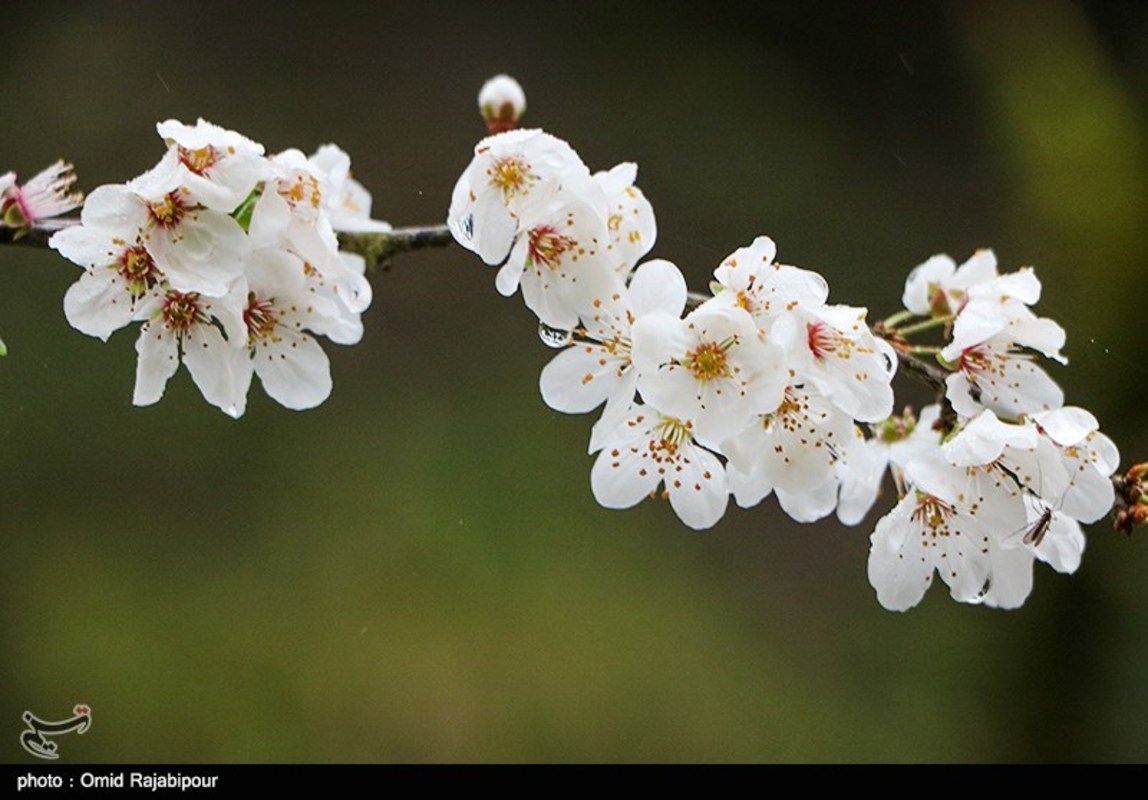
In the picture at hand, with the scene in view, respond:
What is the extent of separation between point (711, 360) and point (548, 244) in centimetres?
17

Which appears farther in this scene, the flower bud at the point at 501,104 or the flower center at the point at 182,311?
the flower bud at the point at 501,104

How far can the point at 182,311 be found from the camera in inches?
33.2

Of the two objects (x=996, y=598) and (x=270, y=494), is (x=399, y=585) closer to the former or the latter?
(x=270, y=494)

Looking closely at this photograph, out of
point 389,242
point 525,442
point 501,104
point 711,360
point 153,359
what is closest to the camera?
point 711,360

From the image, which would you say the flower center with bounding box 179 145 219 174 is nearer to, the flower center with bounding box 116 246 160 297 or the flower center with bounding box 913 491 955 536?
the flower center with bounding box 116 246 160 297

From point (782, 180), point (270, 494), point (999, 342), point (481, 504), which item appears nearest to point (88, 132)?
point (270, 494)

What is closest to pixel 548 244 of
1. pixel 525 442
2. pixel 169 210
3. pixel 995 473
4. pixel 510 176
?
pixel 510 176

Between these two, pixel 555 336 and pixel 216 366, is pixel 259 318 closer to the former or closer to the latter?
pixel 216 366

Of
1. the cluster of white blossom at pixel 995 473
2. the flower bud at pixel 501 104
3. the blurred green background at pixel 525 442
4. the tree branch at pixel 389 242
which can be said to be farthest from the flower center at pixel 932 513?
the blurred green background at pixel 525 442

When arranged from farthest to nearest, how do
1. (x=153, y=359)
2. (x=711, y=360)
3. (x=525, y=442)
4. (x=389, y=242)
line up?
(x=525, y=442) → (x=389, y=242) → (x=153, y=359) → (x=711, y=360)

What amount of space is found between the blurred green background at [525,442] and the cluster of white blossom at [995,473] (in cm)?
168

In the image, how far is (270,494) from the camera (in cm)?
265

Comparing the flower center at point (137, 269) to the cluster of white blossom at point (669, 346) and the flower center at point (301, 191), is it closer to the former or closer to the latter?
the flower center at point (301, 191)

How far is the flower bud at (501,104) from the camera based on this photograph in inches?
42.9
